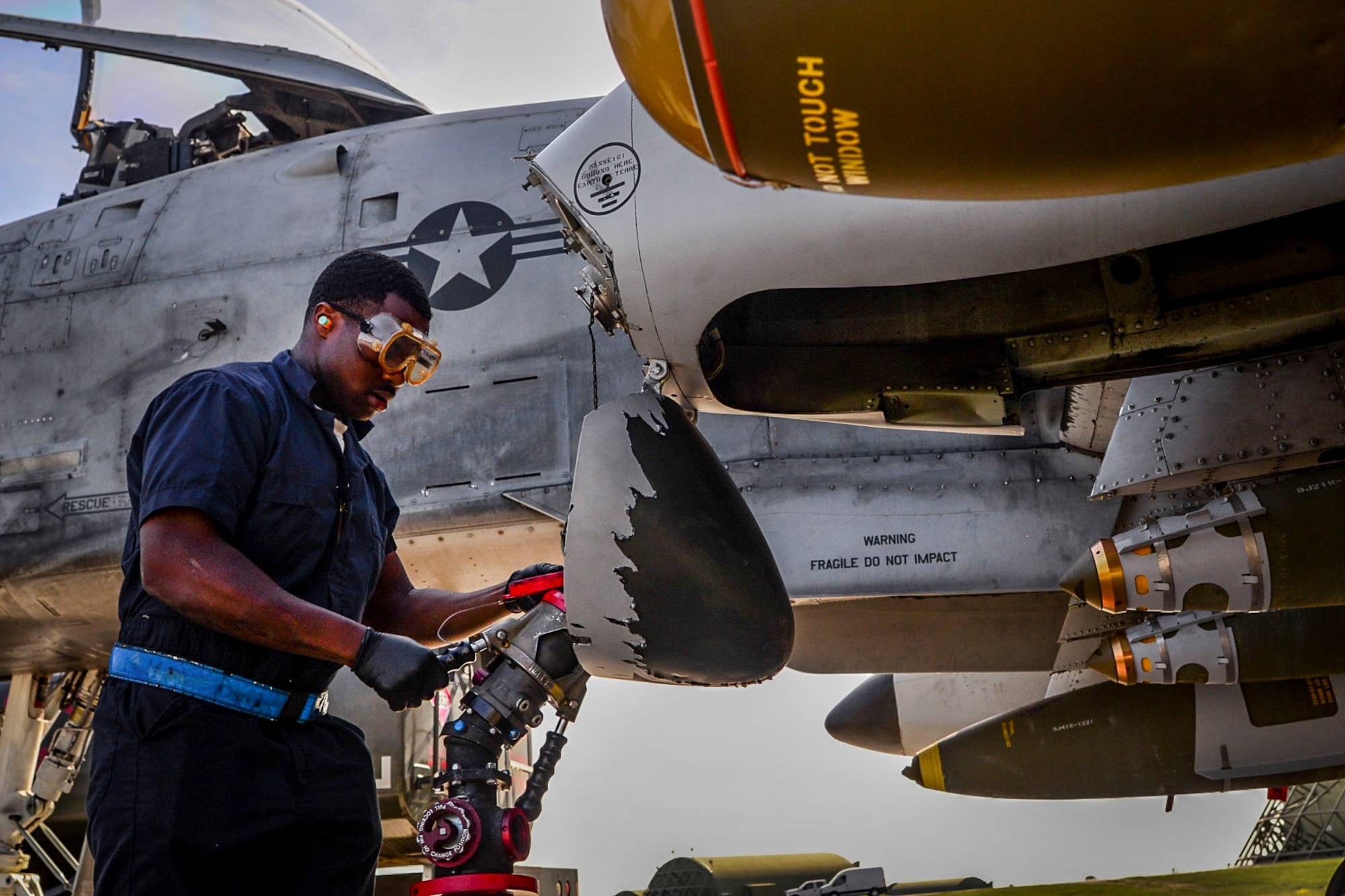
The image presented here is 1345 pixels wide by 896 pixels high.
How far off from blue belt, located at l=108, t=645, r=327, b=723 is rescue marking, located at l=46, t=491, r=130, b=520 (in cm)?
395

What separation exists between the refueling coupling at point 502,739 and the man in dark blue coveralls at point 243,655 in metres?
0.54

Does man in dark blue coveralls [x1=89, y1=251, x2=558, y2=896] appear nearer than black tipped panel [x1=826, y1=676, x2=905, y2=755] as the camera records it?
Yes

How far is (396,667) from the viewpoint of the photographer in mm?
2260

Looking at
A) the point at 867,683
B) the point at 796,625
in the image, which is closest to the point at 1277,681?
the point at 796,625

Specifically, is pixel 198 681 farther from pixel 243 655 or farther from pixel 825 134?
pixel 825 134

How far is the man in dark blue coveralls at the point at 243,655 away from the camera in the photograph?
2.13 meters

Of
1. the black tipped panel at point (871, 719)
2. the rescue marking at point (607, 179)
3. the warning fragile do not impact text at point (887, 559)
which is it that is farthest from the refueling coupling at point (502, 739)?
the black tipped panel at point (871, 719)

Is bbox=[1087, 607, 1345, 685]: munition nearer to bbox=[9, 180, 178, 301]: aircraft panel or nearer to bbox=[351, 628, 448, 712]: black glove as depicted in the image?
bbox=[351, 628, 448, 712]: black glove

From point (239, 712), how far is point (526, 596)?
1.08m

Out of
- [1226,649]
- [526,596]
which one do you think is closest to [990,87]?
[526,596]

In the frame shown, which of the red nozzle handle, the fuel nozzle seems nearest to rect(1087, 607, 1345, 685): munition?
the fuel nozzle

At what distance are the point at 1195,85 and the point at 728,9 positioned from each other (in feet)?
2.04

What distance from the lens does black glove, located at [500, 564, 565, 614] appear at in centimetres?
321

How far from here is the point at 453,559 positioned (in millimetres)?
5547
